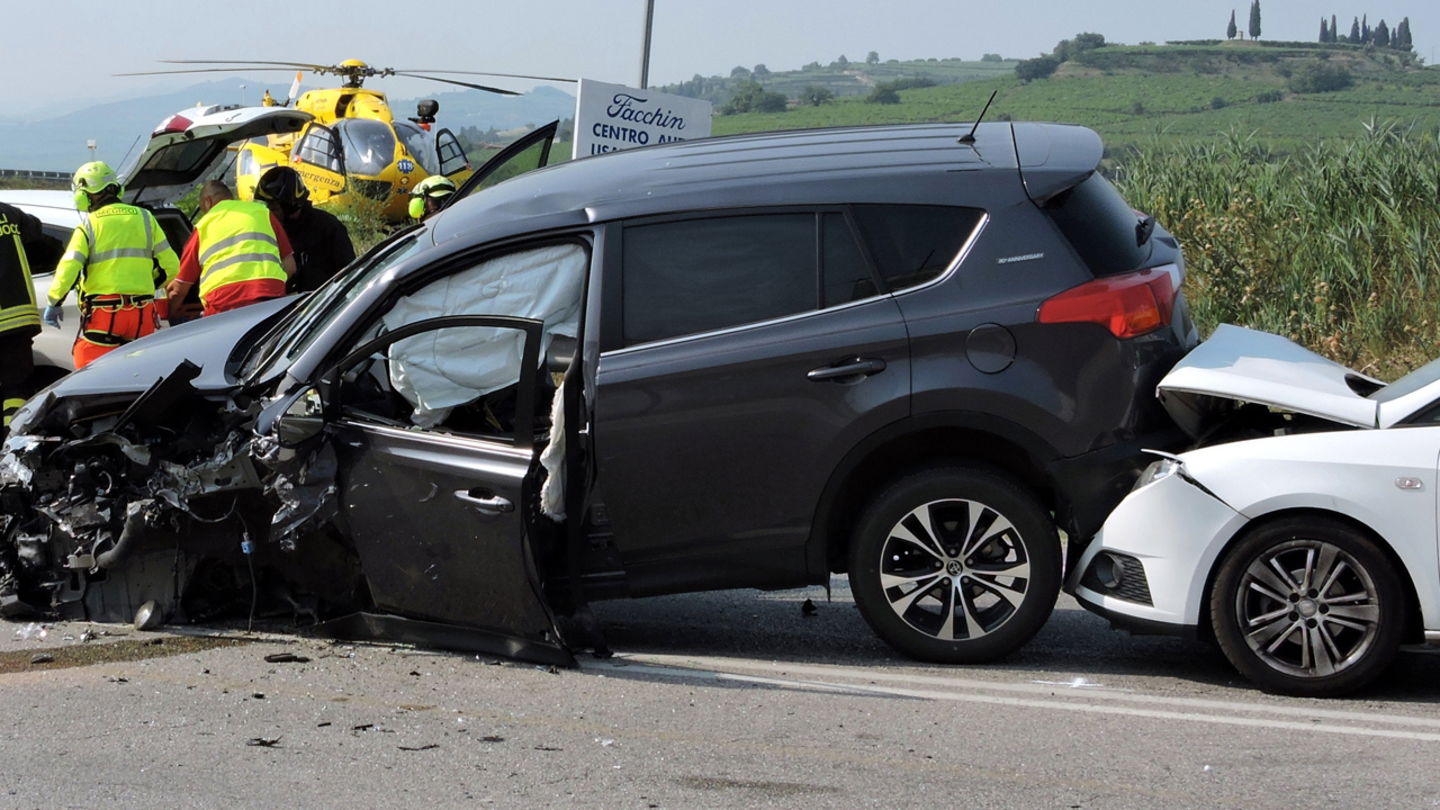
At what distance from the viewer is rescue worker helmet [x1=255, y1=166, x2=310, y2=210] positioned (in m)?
9.73

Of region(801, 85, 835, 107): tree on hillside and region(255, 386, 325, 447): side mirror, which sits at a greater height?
region(801, 85, 835, 107): tree on hillside

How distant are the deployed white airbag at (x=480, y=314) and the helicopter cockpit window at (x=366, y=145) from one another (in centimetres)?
2518

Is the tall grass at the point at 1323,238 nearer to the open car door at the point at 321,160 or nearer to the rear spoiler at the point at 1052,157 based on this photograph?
the rear spoiler at the point at 1052,157

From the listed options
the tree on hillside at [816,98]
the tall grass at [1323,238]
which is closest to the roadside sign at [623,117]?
the tall grass at [1323,238]

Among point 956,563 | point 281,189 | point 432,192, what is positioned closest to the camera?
point 956,563

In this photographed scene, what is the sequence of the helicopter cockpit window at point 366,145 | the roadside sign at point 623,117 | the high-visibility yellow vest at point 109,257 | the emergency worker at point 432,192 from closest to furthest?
the high-visibility yellow vest at point 109,257 → the emergency worker at point 432,192 → the roadside sign at point 623,117 → the helicopter cockpit window at point 366,145

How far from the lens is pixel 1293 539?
5.48 m

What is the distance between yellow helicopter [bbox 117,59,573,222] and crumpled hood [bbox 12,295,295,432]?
888 inches

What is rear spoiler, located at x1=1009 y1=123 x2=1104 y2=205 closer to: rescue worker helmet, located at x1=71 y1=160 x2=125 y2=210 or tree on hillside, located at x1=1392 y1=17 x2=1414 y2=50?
rescue worker helmet, located at x1=71 y1=160 x2=125 y2=210

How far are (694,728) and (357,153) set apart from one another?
1060 inches

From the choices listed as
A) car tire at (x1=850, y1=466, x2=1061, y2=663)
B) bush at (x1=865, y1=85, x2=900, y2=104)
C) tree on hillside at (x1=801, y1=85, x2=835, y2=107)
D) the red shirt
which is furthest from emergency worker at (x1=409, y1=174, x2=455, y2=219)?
tree on hillside at (x1=801, y1=85, x2=835, y2=107)

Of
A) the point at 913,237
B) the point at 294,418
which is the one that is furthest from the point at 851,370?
the point at 294,418

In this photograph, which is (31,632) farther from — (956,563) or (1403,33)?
(1403,33)

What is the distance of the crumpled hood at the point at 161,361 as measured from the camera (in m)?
6.49
